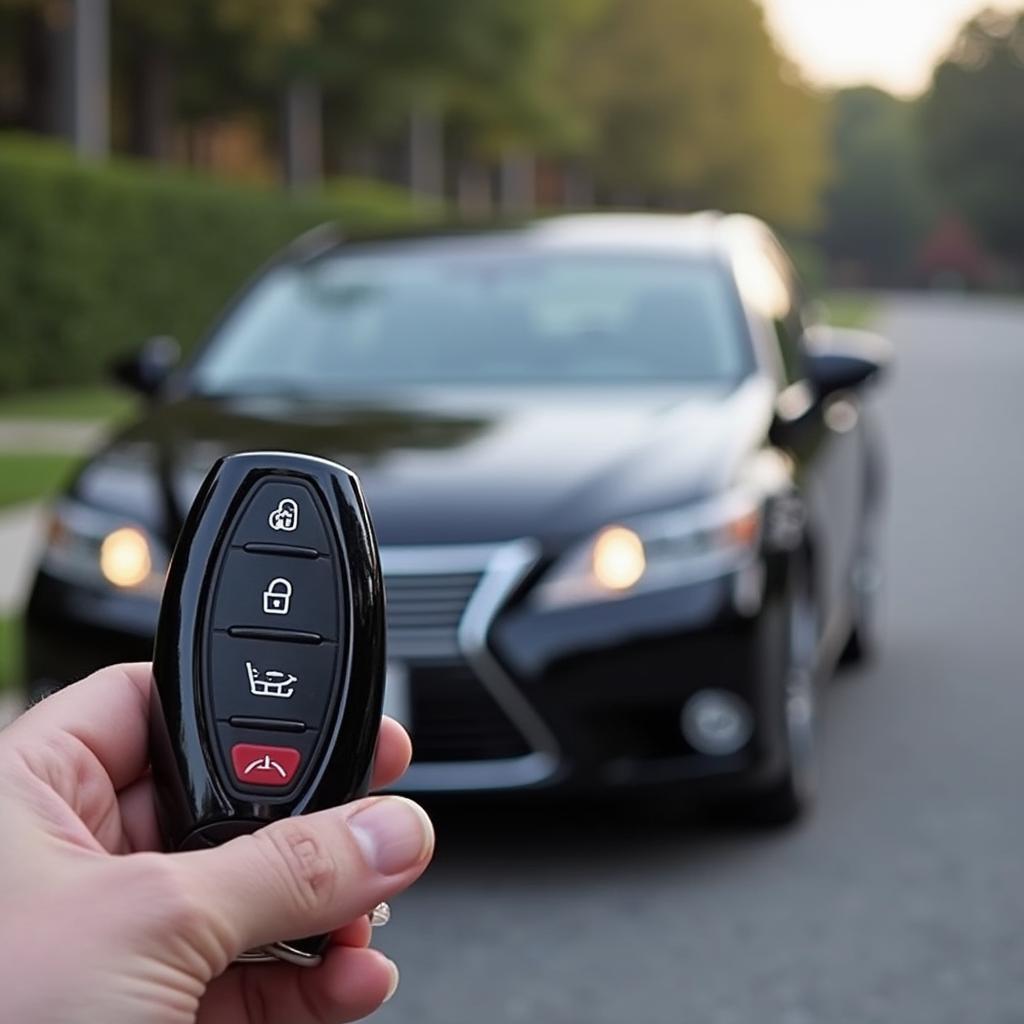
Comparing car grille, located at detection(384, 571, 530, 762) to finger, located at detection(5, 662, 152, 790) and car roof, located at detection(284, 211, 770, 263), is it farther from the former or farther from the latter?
finger, located at detection(5, 662, 152, 790)

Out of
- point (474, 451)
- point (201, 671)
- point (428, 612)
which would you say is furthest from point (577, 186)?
point (201, 671)

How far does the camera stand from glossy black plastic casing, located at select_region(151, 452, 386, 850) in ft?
4.48

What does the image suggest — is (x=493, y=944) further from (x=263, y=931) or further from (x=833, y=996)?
(x=263, y=931)

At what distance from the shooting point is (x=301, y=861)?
1295 millimetres

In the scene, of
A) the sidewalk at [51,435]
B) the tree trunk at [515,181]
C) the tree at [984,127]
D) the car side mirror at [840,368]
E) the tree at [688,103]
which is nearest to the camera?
the car side mirror at [840,368]

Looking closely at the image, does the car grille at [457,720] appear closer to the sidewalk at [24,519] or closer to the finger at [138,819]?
the sidewalk at [24,519]

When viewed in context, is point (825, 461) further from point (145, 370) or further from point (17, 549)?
point (17, 549)

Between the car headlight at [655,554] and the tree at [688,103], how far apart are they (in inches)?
2364

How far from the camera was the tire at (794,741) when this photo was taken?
520 centimetres

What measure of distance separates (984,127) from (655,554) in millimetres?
103725

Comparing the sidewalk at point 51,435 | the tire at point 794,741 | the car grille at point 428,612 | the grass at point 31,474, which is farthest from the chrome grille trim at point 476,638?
the sidewalk at point 51,435

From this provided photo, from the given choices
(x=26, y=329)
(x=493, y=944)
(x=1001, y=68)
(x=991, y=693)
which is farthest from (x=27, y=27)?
(x=1001, y=68)

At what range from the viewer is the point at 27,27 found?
30.1 meters

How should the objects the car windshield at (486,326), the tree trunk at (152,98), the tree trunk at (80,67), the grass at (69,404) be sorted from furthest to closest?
1. the tree trunk at (152,98)
2. the tree trunk at (80,67)
3. the grass at (69,404)
4. the car windshield at (486,326)
